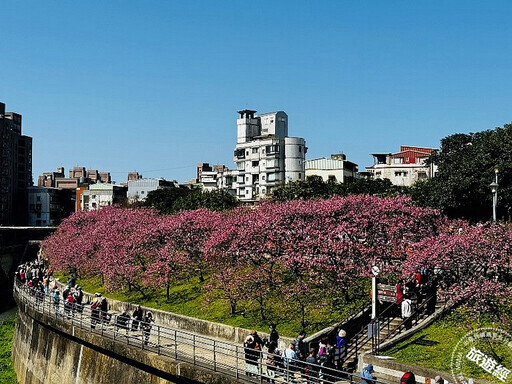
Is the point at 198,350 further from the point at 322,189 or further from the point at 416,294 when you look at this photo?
the point at 322,189

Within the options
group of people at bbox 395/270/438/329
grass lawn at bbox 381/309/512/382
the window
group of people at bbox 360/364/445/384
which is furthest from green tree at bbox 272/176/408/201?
group of people at bbox 360/364/445/384

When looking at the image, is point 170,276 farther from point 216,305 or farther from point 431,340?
point 431,340

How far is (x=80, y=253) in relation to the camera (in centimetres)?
4953

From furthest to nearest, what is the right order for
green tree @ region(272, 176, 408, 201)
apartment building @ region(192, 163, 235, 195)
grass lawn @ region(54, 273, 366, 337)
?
1. apartment building @ region(192, 163, 235, 195)
2. green tree @ region(272, 176, 408, 201)
3. grass lawn @ region(54, 273, 366, 337)

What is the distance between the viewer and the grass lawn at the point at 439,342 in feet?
64.5

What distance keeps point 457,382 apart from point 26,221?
448 ft

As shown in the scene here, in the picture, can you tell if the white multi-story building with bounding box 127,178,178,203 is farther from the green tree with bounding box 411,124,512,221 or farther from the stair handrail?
the stair handrail

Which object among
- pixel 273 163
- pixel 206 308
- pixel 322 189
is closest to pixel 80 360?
pixel 206 308

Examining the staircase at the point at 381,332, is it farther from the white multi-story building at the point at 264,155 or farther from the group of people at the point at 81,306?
the white multi-story building at the point at 264,155

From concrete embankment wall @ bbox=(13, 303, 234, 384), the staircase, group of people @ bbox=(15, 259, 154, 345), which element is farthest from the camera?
group of people @ bbox=(15, 259, 154, 345)

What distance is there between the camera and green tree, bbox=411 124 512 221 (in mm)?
41594

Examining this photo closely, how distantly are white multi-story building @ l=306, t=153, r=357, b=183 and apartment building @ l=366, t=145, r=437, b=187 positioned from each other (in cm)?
471

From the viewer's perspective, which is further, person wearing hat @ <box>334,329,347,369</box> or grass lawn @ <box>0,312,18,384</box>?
grass lawn @ <box>0,312,18,384</box>

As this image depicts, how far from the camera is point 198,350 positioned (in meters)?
25.3
